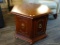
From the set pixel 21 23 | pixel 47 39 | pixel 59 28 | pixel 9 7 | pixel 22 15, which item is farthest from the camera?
pixel 9 7

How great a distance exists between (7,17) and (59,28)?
1470 millimetres

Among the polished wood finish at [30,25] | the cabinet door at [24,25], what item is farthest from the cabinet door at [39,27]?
the cabinet door at [24,25]

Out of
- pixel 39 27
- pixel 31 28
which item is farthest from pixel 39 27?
pixel 31 28

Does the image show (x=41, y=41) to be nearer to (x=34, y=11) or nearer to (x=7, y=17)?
(x=34, y=11)

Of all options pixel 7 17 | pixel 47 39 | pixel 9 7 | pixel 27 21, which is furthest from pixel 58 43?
pixel 9 7

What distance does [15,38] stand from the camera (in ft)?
7.99

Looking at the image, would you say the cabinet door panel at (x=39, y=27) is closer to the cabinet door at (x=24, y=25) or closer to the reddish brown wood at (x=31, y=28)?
the reddish brown wood at (x=31, y=28)

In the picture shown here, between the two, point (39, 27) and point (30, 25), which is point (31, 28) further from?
point (39, 27)

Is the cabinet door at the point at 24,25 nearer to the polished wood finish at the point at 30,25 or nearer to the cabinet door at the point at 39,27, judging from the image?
the polished wood finish at the point at 30,25

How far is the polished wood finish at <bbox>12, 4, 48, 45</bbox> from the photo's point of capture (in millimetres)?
2119

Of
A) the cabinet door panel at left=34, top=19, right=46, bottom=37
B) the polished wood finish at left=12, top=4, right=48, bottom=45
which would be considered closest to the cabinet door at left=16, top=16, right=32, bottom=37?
the polished wood finish at left=12, top=4, right=48, bottom=45

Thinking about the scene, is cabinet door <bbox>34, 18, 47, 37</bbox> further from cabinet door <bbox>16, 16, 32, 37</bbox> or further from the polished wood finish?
cabinet door <bbox>16, 16, 32, 37</bbox>

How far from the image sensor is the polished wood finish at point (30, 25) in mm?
2119

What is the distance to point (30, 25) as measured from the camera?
217cm
